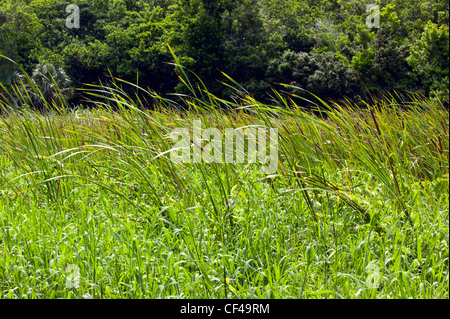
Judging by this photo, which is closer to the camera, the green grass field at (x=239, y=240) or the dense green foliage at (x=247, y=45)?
the green grass field at (x=239, y=240)

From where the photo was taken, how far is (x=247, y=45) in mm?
25578

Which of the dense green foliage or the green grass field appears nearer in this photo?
the green grass field

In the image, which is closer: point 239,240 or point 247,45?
point 239,240

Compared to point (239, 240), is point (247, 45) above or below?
above

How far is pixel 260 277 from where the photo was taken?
1.88 metres

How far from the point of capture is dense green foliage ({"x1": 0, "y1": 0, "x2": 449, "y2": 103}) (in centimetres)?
2430

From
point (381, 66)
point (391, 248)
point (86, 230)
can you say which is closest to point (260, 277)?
point (391, 248)

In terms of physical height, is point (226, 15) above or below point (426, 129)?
above

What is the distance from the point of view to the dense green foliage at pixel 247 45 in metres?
24.3

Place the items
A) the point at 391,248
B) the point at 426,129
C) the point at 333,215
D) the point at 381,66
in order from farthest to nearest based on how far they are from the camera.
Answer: the point at 381,66, the point at 426,129, the point at 333,215, the point at 391,248

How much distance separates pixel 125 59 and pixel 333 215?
2765 centimetres

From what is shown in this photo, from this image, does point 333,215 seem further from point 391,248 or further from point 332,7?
point 332,7
